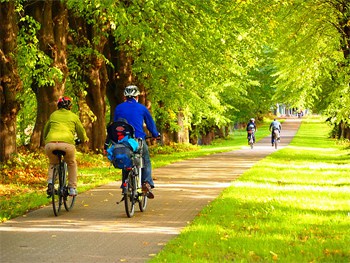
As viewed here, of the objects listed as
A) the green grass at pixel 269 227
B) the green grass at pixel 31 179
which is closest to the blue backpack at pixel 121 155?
the green grass at pixel 269 227

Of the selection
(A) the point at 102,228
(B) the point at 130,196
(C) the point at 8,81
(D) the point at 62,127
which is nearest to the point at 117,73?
(C) the point at 8,81

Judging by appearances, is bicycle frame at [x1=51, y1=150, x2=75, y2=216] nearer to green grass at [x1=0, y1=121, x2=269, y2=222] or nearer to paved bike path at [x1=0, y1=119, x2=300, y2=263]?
paved bike path at [x1=0, y1=119, x2=300, y2=263]

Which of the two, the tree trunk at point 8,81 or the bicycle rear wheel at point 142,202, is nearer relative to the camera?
the bicycle rear wheel at point 142,202

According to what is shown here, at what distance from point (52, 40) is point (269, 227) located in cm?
1495

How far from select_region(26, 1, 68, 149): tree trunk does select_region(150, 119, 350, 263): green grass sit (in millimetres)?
8626

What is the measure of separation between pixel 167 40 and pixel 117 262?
14213 millimetres

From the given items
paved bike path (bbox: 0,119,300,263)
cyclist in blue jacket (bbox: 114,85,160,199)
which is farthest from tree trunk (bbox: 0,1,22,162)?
cyclist in blue jacket (bbox: 114,85,160,199)

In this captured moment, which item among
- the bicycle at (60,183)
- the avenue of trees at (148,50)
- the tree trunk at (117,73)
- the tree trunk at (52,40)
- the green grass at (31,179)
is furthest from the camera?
the tree trunk at (117,73)

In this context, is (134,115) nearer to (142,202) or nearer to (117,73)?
(142,202)

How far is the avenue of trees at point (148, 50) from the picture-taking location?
1961 cm

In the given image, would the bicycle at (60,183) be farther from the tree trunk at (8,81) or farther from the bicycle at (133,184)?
the tree trunk at (8,81)

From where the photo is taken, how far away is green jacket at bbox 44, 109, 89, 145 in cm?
1227

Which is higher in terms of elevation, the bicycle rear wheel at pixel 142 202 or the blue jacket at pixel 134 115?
the blue jacket at pixel 134 115

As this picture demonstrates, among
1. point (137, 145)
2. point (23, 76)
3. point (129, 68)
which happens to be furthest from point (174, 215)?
point (129, 68)
